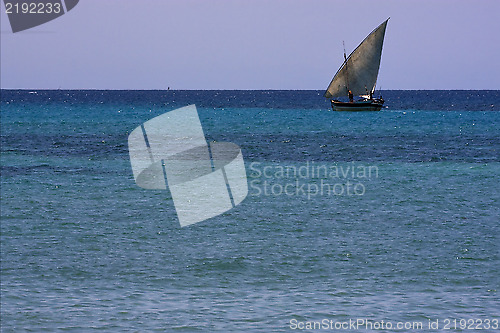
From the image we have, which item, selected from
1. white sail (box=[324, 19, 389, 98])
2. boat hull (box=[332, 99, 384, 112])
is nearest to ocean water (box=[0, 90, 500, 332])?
white sail (box=[324, 19, 389, 98])

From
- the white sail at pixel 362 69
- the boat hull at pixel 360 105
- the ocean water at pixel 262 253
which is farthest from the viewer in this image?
the boat hull at pixel 360 105

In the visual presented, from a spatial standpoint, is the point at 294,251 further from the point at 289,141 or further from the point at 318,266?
the point at 289,141

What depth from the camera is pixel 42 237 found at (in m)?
22.8

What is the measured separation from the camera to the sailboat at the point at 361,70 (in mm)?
97188

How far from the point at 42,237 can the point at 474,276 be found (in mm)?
12658

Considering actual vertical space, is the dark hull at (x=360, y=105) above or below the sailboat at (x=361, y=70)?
below

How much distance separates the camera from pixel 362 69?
326 feet

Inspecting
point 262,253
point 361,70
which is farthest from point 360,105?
point 262,253

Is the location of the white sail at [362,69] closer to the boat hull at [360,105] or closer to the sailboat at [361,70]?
the sailboat at [361,70]

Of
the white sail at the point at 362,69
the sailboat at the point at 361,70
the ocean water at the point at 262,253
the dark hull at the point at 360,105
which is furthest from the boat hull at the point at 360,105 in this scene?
the ocean water at the point at 262,253

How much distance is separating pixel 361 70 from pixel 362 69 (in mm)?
186

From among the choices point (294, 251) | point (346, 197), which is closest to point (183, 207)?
point (346, 197)

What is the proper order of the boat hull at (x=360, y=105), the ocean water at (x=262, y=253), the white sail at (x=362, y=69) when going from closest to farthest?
the ocean water at (x=262, y=253), the white sail at (x=362, y=69), the boat hull at (x=360, y=105)

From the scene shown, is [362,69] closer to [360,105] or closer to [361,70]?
[361,70]
